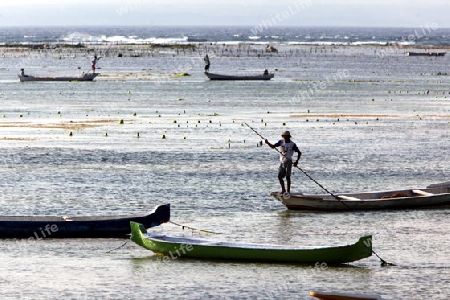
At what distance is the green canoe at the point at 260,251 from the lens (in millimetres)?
21672

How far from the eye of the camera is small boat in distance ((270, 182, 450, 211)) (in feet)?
94.2

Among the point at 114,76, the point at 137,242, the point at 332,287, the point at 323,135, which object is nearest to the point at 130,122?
the point at 323,135

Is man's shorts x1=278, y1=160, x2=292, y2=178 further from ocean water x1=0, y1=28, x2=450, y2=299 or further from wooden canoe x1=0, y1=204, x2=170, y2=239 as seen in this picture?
wooden canoe x1=0, y1=204, x2=170, y2=239

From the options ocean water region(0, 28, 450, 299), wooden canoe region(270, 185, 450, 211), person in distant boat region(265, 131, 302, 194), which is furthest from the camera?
wooden canoe region(270, 185, 450, 211)

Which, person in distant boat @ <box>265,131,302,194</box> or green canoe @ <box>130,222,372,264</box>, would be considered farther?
person in distant boat @ <box>265,131,302,194</box>

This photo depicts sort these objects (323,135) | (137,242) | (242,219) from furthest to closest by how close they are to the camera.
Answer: (323,135)
(242,219)
(137,242)

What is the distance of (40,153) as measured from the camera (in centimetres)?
4100

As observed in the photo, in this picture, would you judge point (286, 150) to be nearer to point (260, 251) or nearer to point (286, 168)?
point (286, 168)

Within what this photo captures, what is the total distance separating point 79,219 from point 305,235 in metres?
5.61

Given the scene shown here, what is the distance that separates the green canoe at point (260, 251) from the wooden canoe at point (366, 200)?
6.61m

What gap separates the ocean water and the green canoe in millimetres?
199

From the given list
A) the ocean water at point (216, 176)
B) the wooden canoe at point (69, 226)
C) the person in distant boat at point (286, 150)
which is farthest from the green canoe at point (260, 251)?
the person in distant boat at point (286, 150)

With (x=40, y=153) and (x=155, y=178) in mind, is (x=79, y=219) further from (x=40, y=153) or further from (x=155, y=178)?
(x=40, y=153)

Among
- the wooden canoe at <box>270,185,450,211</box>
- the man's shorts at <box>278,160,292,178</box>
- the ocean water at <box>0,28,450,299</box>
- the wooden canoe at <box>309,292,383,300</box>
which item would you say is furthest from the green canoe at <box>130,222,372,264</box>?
the wooden canoe at <box>270,185,450,211</box>
